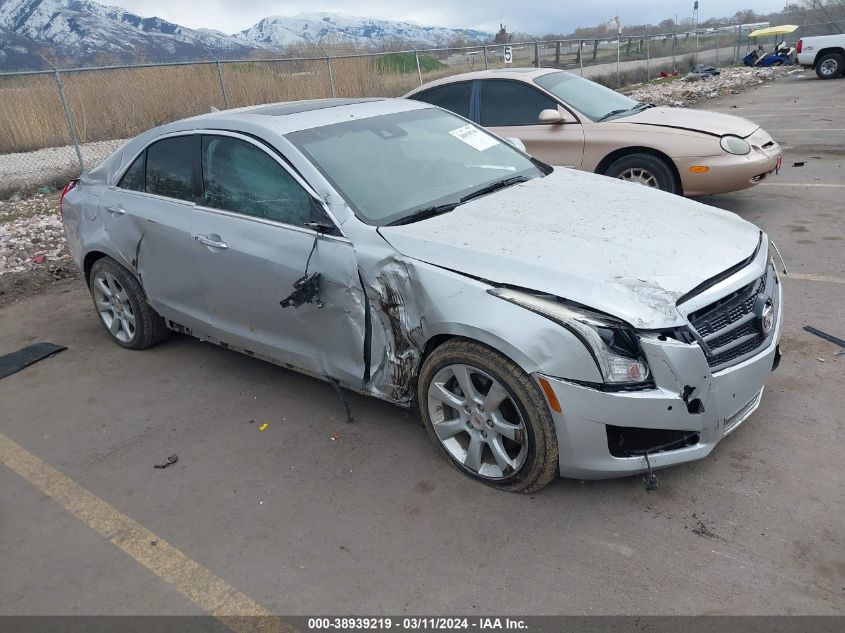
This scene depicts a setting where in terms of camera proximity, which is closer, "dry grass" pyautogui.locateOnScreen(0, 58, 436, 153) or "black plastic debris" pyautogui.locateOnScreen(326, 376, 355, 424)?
"black plastic debris" pyautogui.locateOnScreen(326, 376, 355, 424)

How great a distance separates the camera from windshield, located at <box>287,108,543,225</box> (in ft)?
12.3

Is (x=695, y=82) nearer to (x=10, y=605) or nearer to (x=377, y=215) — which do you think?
(x=377, y=215)

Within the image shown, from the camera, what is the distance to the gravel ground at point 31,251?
691 cm

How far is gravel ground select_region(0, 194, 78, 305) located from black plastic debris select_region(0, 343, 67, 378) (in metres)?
1.46

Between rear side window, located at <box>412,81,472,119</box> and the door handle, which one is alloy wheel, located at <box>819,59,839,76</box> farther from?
the door handle

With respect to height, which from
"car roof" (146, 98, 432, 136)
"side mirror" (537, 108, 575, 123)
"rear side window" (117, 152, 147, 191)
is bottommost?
"side mirror" (537, 108, 575, 123)

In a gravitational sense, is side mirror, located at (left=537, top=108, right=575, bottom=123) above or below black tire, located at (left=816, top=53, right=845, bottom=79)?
above

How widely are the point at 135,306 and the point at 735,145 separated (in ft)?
18.6

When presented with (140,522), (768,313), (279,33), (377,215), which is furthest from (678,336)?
(279,33)

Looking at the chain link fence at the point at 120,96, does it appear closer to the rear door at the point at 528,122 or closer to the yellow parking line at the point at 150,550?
the rear door at the point at 528,122

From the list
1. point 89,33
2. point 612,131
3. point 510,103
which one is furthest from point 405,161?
point 89,33

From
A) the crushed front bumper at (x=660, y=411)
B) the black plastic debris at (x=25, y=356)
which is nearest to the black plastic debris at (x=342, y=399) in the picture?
the crushed front bumper at (x=660, y=411)

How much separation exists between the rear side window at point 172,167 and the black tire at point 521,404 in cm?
221

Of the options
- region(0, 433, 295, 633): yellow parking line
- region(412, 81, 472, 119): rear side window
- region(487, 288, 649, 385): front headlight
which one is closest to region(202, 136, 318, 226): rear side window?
region(487, 288, 649, 385): front headlight
